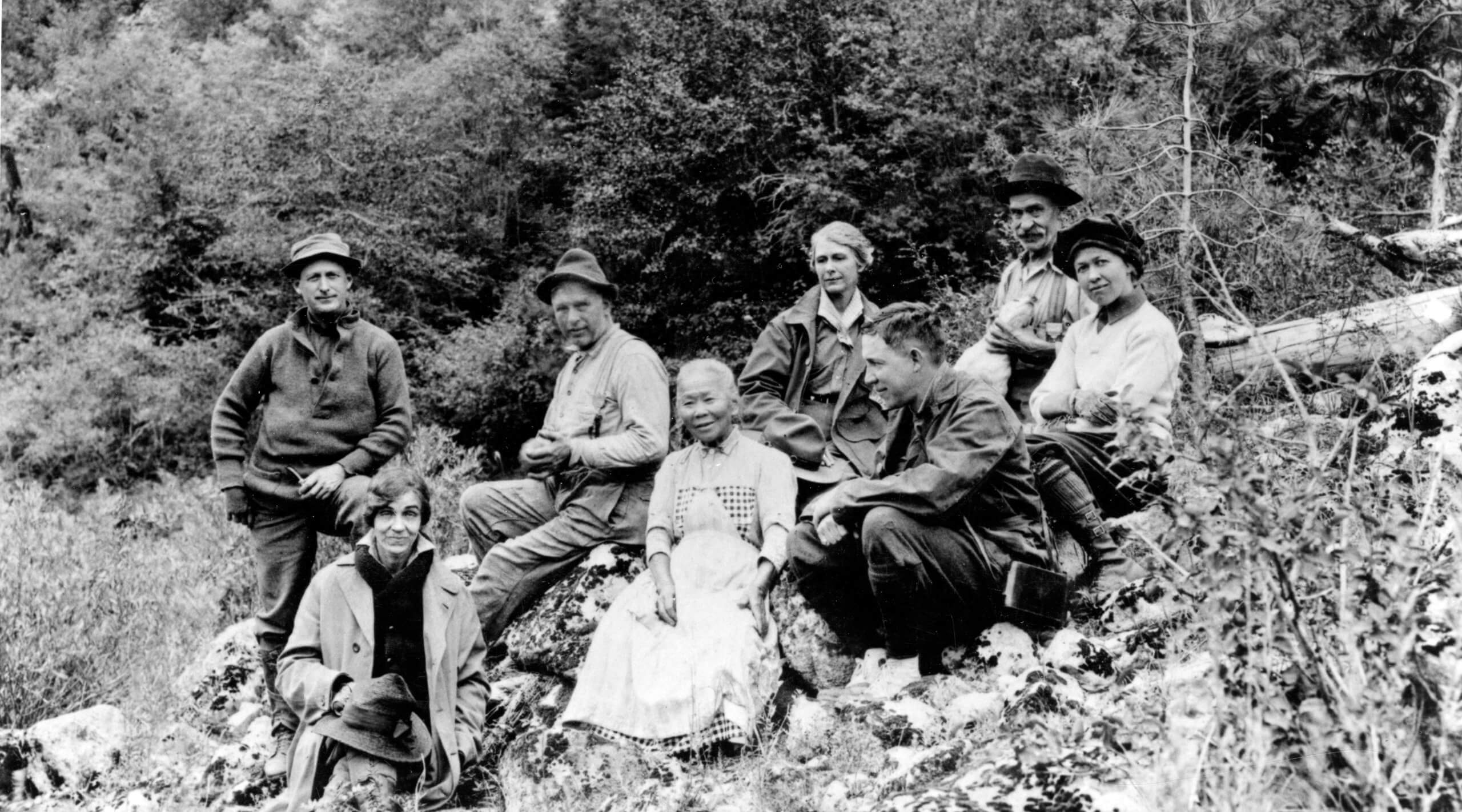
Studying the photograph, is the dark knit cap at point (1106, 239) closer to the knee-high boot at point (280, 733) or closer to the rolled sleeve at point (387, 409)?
the rolled sleeve at point (387, 409)

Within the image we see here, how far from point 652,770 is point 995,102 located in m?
10.7

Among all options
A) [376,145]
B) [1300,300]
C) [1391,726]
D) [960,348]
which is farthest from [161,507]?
[1391,726]

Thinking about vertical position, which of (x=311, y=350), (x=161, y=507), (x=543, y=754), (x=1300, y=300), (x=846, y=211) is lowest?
(x=161, y=507)

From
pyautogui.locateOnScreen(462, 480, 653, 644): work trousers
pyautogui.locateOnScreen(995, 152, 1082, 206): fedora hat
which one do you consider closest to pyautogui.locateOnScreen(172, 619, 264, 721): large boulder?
pyautogui.locateOnScreen(462, 480, 653, 644): work trousers

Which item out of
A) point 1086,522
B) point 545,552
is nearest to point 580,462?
point 545,552

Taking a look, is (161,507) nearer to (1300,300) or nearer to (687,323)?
(687,323)

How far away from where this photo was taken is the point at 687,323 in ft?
50.9

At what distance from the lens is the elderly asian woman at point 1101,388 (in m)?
4.89

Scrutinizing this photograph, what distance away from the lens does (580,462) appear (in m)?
5.38

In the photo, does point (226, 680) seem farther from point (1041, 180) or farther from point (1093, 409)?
point (1041, 180)

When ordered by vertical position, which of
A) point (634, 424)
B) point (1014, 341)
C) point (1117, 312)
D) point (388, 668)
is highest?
point (1117, 312)

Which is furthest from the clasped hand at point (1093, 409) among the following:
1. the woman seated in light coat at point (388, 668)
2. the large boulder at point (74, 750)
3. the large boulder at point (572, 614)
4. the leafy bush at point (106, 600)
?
the leafy bush at point (106, 600)

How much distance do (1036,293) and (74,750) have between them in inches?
199

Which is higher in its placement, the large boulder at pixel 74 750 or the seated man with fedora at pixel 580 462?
the seated man with fedora at pixel 580 462
